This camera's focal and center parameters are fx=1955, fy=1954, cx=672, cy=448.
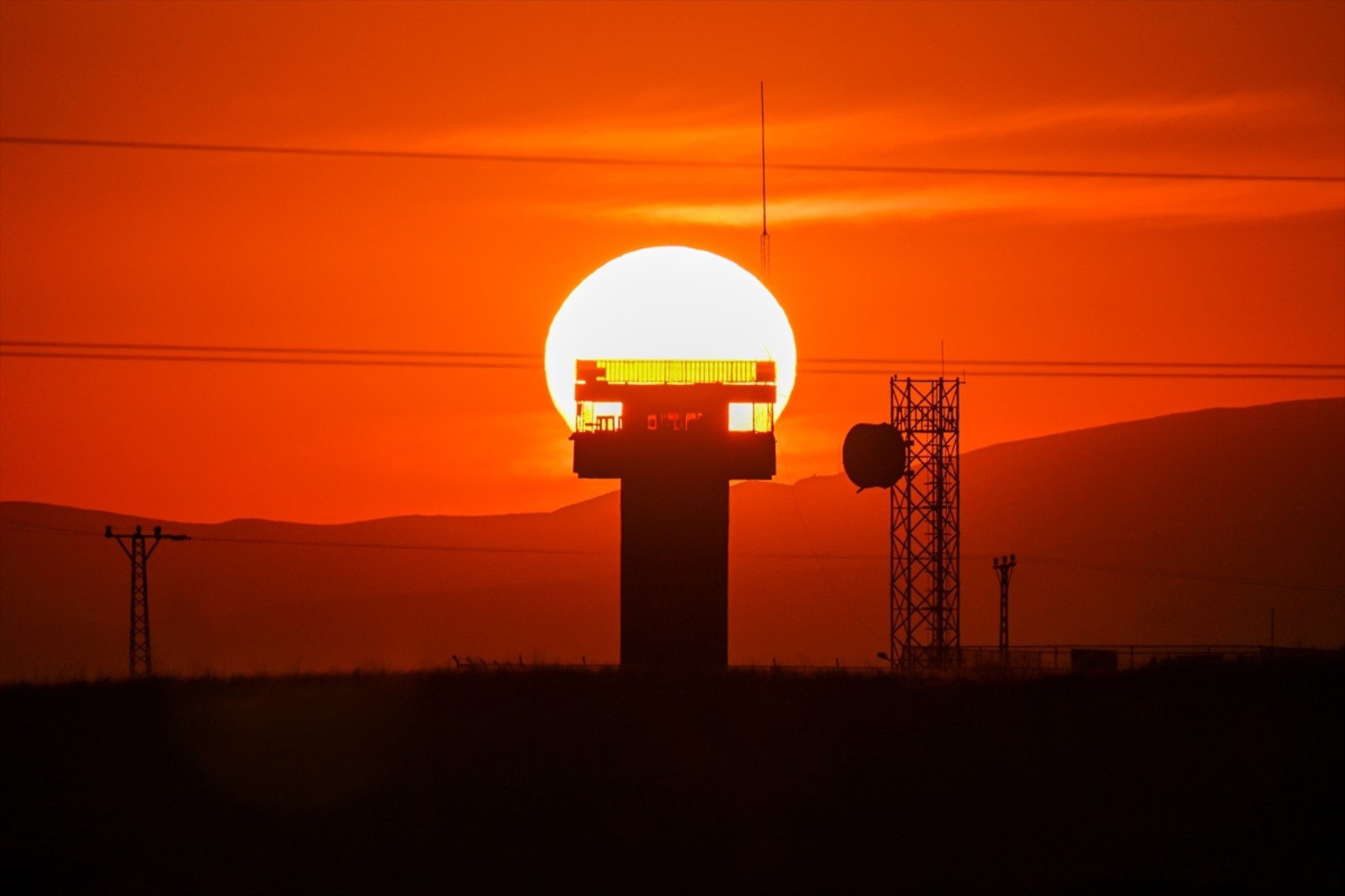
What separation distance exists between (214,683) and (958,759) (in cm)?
1853

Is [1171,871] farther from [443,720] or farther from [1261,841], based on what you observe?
[443,720]

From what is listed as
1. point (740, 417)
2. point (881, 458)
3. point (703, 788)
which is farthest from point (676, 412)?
point (703, 788)

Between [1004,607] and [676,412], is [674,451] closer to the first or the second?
[676,412]

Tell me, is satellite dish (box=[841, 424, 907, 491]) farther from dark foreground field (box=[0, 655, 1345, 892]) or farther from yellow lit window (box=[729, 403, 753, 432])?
dark foreground field (box=[0, 655, 1345, 892])

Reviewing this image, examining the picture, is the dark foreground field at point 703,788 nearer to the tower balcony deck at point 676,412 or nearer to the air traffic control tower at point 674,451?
the air traffic control tower at point 674,451

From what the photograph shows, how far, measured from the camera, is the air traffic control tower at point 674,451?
6825 cm

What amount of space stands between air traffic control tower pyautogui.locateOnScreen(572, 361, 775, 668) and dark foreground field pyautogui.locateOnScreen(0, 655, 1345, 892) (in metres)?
25.3

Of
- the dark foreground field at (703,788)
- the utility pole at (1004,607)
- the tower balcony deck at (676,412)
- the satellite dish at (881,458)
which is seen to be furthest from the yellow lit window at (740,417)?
the dark foreground field at (703,788)

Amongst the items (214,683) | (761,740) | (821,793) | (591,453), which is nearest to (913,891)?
(821,793)

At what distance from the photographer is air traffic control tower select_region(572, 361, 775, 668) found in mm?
68250

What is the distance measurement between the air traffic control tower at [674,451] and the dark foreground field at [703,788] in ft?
83.0

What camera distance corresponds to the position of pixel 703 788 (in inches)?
1395

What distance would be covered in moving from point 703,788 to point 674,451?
33678 mm

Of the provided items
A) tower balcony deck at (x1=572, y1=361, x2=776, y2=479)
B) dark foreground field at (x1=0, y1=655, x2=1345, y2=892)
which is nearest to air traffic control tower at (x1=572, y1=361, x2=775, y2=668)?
tower balcony deck at (x1=572, y1=361, x2=776, y2=479)
